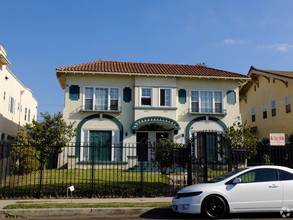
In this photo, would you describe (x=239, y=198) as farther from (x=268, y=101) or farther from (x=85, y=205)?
(x=268, y=101)

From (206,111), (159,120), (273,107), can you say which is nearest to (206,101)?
(206,111)

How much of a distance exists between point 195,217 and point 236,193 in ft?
4.42

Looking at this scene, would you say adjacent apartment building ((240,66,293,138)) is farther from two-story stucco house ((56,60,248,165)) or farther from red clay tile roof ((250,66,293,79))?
two-story stucco house ((56,60,248,165))

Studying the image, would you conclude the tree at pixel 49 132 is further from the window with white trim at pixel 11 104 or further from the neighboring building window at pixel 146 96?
the window with white trim at pixel 11 104

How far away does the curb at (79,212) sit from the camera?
30.1 ft

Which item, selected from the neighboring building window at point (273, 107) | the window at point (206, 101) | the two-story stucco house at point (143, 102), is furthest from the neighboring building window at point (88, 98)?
the neighboring building window at point (273, 107)

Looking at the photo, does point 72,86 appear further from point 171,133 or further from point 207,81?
point 207,81

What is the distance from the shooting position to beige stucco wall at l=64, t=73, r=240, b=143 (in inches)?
872

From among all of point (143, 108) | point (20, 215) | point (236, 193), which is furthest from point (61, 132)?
point (236, 193)

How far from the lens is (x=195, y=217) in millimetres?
8867

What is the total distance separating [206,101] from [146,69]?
16.6 feet

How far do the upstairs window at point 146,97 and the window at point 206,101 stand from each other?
121 inches

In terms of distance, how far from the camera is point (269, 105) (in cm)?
2767

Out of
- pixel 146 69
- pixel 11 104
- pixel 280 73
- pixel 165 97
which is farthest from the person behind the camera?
pixel 280 73
